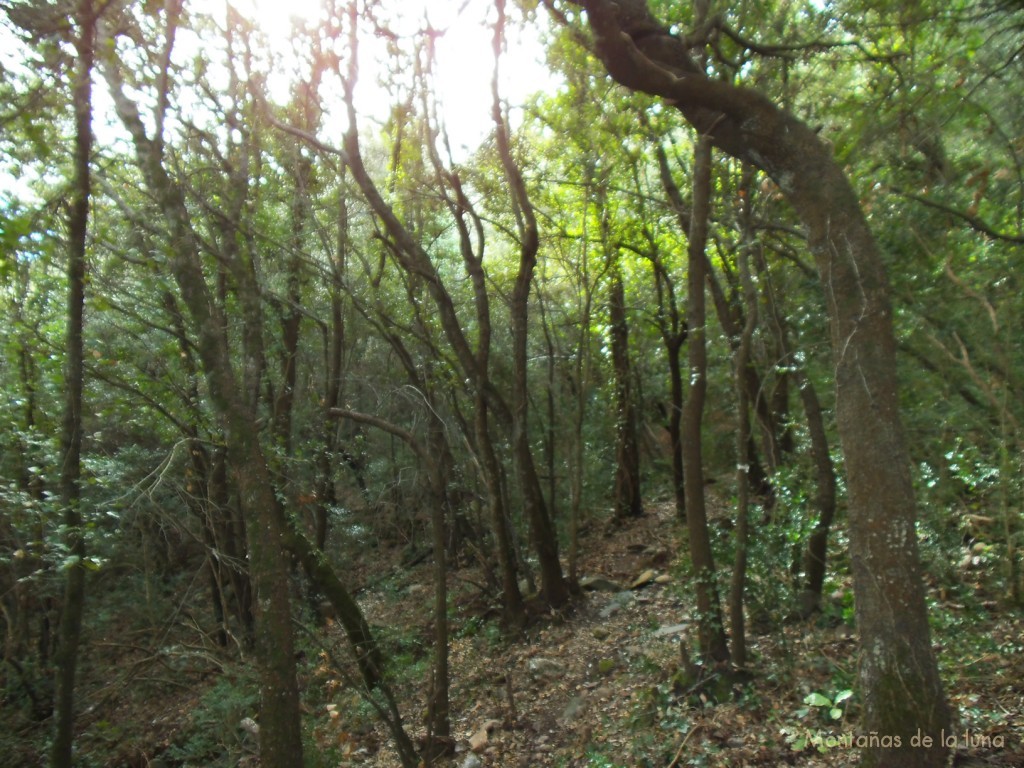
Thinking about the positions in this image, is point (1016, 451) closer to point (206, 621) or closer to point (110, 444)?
point (206, 621)

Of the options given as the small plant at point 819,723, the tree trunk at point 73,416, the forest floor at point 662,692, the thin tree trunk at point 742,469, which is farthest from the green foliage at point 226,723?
the small plant at point 819,723

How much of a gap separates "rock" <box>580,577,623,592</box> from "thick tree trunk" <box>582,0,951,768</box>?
725 centimetres

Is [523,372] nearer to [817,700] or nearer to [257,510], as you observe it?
[257,510]

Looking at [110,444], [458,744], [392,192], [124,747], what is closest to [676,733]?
[458,744]

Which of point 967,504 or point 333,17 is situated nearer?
point 967,504

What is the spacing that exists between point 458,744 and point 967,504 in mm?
5962

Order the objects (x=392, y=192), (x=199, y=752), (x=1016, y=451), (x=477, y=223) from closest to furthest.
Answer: (x=1016, y=451), (x=199, y=752), (x=477, y=223), (x=392, y=192)

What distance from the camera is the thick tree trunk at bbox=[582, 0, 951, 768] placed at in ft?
12.3

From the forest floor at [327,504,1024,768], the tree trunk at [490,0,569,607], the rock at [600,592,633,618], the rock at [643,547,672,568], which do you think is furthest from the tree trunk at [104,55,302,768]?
the rock at [643,547,672,568]

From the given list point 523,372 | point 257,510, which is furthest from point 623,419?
point 257,510

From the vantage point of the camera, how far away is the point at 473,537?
11.6 meters

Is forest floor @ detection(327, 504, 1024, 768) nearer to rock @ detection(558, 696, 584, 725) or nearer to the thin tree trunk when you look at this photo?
rock @ detection(558, 696, 584, 725)

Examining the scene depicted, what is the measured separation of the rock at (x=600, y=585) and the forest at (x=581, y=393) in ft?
1.03

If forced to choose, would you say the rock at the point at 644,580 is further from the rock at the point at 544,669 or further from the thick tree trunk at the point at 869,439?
the thick tree trunk at the point at 869,439
